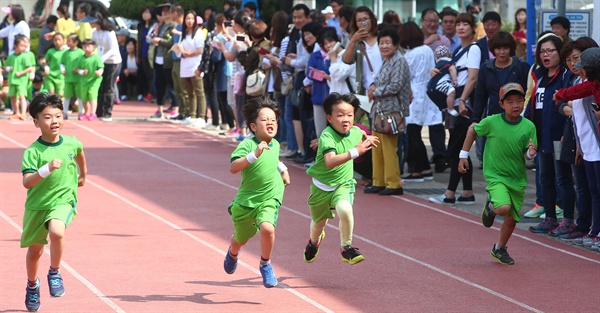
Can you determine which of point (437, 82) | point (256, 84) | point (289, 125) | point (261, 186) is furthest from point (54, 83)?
point (261, 186)

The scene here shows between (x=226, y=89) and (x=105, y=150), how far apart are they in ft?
9.39

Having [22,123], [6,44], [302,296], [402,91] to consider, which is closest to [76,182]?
[302,296]

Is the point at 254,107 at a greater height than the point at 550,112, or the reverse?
the point at 254,107

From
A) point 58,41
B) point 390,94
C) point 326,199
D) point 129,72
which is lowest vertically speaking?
point 129,72

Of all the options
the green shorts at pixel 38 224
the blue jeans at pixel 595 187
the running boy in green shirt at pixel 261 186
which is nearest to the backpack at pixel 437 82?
the blue jeans at pixel 595 187

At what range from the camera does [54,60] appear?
23.0 meters

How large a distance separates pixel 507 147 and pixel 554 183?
1.89 meters

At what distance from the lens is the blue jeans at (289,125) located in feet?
54.6

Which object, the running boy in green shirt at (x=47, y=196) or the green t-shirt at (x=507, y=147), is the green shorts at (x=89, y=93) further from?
the running boy in green shirt at (x=47, y=196)

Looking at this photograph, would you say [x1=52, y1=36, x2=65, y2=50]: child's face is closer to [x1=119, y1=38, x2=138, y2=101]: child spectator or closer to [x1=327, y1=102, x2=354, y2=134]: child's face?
[x1=119, y1=38, x2=138, y2=101]: child spectator

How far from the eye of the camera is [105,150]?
18219mm

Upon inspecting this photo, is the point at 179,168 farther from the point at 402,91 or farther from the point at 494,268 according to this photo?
the point at 494,268

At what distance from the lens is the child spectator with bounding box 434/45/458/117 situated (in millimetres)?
13078

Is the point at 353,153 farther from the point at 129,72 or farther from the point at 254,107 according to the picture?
the point at 129,72
